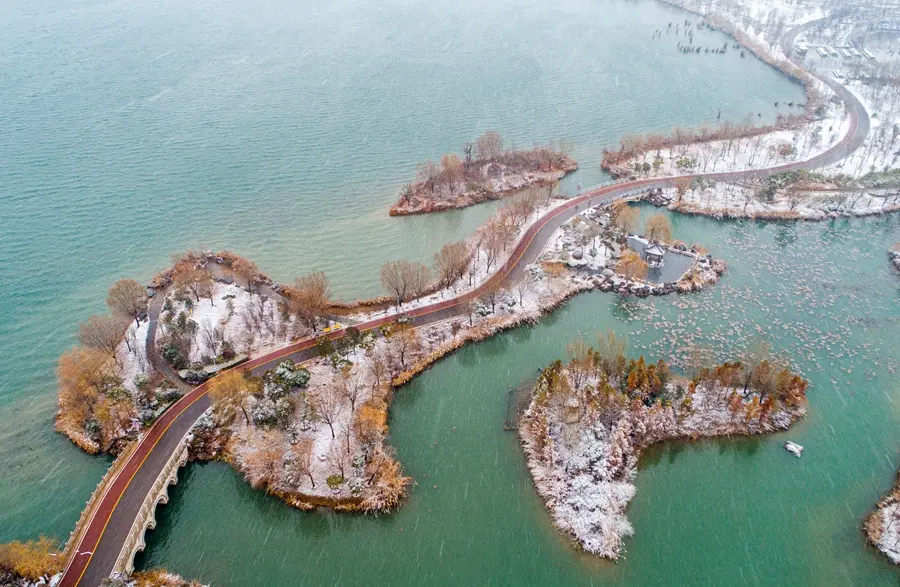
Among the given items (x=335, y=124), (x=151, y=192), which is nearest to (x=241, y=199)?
(x=151, y=192)

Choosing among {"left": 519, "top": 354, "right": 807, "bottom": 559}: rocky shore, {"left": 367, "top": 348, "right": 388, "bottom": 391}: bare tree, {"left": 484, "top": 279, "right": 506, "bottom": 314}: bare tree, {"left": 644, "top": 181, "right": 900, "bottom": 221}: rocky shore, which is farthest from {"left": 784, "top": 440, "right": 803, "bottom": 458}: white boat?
{"left": 644, "top": 181, "right": 900, "bottom": 221}: rocky shore

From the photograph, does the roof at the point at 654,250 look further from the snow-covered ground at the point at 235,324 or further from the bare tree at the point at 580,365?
the snow-covered ground at the point at 235,324

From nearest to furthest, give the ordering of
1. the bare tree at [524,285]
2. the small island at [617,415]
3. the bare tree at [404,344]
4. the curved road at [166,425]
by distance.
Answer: the curved road at [166,425], the small island at [617,415], the bare tree at [404,344], the bare tree at [524,285]

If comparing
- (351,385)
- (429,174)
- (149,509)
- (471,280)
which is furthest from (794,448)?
(429,174)

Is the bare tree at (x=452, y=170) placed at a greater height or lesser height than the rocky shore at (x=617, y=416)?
greater

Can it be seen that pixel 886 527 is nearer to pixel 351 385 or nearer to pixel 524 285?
pixel 524 285

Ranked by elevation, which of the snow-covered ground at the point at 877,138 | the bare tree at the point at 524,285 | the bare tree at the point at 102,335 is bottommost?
the bare tree at the point at 524,285

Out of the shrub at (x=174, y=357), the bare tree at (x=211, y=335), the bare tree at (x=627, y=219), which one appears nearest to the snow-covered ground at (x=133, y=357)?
the shrub at (x=174, y=357)
